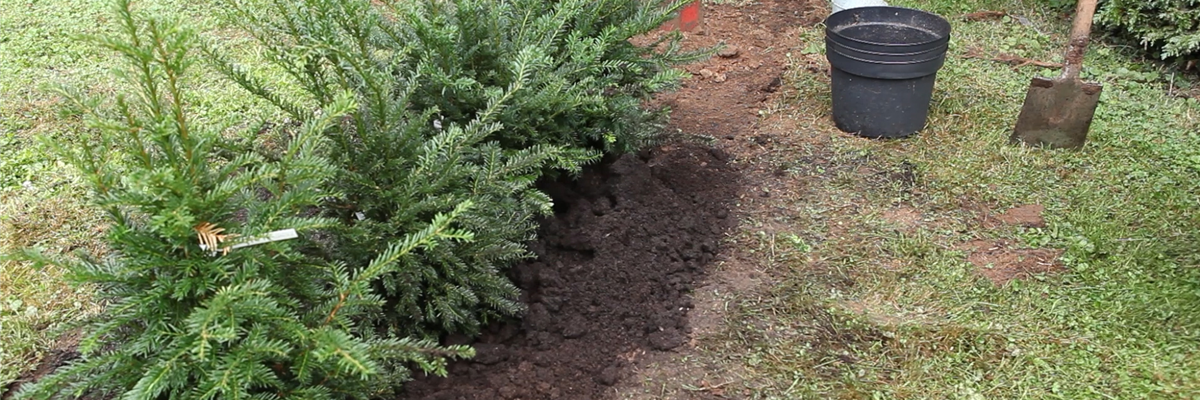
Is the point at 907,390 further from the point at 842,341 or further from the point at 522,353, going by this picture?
the point at 522,353

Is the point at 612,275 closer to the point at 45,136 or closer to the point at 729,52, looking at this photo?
the point at 45,136

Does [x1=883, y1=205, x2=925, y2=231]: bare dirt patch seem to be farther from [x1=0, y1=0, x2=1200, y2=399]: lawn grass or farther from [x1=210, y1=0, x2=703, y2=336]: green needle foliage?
[x1=210, y1=0, x2=703, y2=336]: green needle foliage

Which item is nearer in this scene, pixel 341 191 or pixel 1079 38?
pixel 341 191

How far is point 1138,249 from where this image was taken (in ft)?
10.8

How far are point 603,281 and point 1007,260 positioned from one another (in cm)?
157

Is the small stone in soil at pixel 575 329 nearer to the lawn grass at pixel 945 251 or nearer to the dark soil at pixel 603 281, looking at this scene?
the dark soil at pixel 603 281

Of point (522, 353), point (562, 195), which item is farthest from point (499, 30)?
point (522, 353)

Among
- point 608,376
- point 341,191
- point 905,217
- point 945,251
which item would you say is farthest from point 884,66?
point 341,191

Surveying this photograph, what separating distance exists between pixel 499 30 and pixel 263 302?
150 centimetres

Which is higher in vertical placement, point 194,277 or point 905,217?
point 194,277

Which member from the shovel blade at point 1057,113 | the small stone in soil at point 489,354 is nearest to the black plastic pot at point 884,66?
the shovel blade at point 1057,113

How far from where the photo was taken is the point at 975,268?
327cm

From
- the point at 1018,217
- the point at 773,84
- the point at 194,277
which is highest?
the point at 194,277

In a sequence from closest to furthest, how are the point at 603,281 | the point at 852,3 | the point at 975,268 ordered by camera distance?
the point at 603,281, the point at 975,268, the point at 852,3
